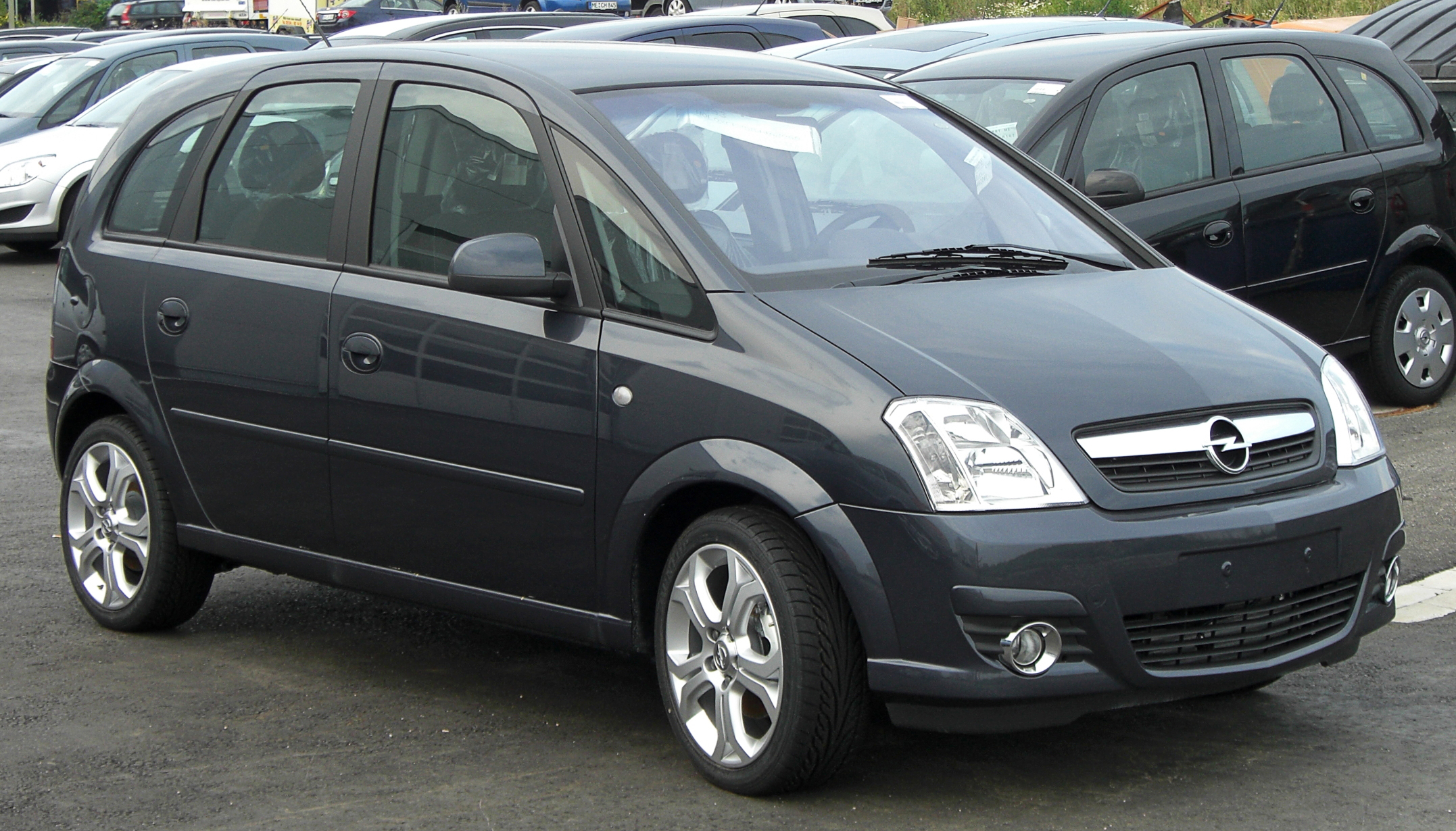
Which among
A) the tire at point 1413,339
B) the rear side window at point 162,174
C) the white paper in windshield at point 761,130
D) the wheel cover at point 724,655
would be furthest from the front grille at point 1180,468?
the tire at point 1413,339

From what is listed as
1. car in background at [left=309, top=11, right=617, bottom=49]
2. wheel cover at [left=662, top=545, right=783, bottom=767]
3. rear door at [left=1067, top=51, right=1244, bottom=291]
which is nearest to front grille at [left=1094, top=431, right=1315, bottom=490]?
wheel cover at [left=662, top=545, right=783, bottom=767]

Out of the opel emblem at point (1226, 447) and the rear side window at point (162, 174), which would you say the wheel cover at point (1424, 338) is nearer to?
the opel emblem at point (1226, 447)

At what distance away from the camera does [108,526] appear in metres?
5.73

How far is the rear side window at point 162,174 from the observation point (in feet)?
18.5

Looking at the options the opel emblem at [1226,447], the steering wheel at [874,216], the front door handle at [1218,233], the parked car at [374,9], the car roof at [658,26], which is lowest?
the parked car at [374,9]

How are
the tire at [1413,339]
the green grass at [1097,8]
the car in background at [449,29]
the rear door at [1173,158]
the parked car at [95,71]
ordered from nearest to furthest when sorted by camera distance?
the rear door at [1173,158], the tire at [1413,339], the car in background at [449,29], the parked car at [95,71], the green grass at [1097,8]

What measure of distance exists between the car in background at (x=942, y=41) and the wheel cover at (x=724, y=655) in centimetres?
582

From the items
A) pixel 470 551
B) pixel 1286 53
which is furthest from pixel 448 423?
pixel 1286 53

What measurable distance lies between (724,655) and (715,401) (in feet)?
1.91

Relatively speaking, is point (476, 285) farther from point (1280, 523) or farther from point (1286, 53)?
point (1286, 53)

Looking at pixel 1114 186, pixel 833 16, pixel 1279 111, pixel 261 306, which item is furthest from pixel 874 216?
pixel 833 16

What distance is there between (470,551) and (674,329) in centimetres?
87

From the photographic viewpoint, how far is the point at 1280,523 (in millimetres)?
3984

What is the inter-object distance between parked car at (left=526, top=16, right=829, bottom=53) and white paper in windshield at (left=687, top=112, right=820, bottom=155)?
24.4 ft
